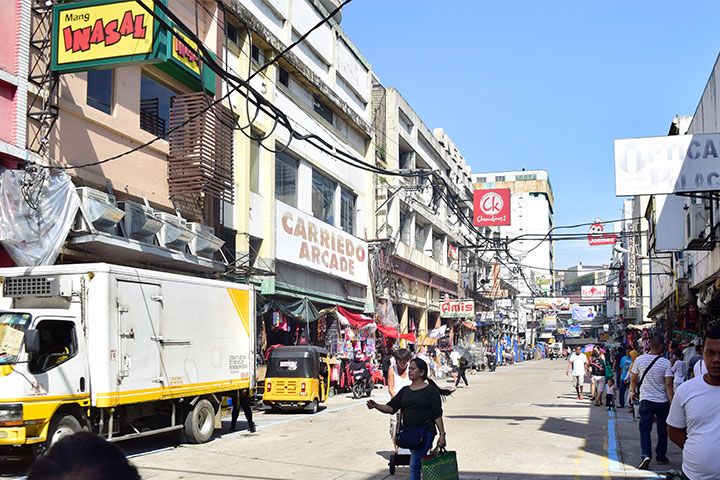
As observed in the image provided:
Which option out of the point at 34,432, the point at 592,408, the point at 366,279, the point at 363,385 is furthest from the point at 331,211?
the point at 34,432

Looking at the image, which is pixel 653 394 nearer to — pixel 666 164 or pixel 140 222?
pixel 666 164

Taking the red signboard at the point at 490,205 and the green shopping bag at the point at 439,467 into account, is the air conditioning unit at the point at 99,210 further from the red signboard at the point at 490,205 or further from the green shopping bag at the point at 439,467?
the red signboard at the point at 490,205

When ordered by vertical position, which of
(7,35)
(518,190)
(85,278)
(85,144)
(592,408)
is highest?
(518,190)

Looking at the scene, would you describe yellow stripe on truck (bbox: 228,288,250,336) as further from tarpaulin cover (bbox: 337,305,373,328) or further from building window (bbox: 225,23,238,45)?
tarpaulin cover (bbox: 337,305,373,328)

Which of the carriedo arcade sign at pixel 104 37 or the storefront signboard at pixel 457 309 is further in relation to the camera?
the storefront signboard at pixel 457 309

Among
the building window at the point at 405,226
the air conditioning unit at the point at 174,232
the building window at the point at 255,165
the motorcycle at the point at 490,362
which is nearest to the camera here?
the air conditioning unit at the point at 174,232

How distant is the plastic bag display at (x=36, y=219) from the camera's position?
1532 centimetres

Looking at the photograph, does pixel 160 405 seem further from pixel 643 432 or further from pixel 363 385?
pixel 363 385

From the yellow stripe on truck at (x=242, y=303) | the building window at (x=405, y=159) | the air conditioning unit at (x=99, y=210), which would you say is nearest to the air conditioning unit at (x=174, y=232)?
the air conditioning unit at (x=99, y=210)

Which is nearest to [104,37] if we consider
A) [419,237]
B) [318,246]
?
[318,246]

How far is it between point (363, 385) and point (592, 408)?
8.16 metres

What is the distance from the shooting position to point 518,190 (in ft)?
473

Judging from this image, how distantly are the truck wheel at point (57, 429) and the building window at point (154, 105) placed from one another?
10.5m

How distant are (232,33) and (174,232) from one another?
902 cm
